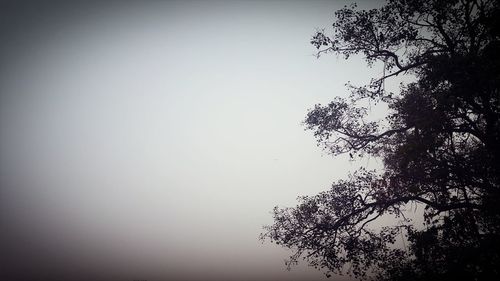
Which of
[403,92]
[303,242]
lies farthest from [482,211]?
[303,242]

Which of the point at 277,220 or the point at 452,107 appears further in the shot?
the point at 277,220

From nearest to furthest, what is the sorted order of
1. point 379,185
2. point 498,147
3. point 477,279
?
1. point 477,279
2. point 498,147
3. point 379,185

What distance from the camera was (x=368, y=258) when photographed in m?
9.17

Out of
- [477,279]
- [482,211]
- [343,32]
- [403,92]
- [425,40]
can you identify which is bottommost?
[477,279]

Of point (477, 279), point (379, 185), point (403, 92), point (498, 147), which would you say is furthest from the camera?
point (403, 92)

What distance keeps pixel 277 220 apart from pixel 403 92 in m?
6.65

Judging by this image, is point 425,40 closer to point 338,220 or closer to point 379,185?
point 379,185

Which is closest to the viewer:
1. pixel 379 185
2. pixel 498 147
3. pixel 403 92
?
pixel 498 147

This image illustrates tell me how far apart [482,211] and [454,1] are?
6.51m

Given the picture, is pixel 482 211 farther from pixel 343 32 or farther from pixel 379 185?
pixel 343 32

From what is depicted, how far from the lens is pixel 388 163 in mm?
10039

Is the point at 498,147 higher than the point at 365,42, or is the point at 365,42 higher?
the point at 365,42

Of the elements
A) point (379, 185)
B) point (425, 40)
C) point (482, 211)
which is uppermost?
point (425, 40)

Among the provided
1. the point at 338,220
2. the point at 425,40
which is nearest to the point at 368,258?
the point at 338,220
